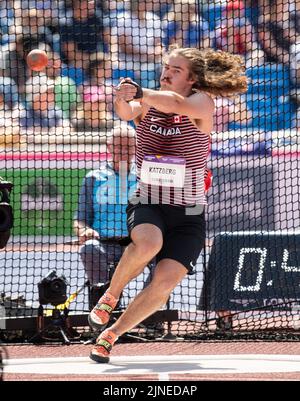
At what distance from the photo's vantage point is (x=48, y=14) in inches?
484

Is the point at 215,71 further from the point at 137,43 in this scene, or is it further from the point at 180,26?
the point at 180,26

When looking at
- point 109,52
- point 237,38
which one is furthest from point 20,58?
point 237,38

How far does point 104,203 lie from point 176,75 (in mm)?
2387

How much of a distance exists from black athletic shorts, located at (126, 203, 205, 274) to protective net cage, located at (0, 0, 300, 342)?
1.10 meters

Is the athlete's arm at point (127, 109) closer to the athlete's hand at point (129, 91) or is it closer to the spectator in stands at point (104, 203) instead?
the athlete's hand at point (129, 91)

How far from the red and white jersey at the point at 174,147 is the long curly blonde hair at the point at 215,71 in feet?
1.00

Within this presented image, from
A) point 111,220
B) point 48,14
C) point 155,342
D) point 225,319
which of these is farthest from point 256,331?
point 48,14

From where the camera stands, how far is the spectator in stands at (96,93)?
11.0m

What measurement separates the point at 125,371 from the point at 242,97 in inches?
242

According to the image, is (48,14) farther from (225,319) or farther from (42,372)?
(42,372)

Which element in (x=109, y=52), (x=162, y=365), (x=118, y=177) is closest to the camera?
(x=162, y=365)

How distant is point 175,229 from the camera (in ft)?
21.9

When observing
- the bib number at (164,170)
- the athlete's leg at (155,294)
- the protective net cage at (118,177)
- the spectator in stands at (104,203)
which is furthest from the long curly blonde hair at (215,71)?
the spectator in stands at (104,203)
